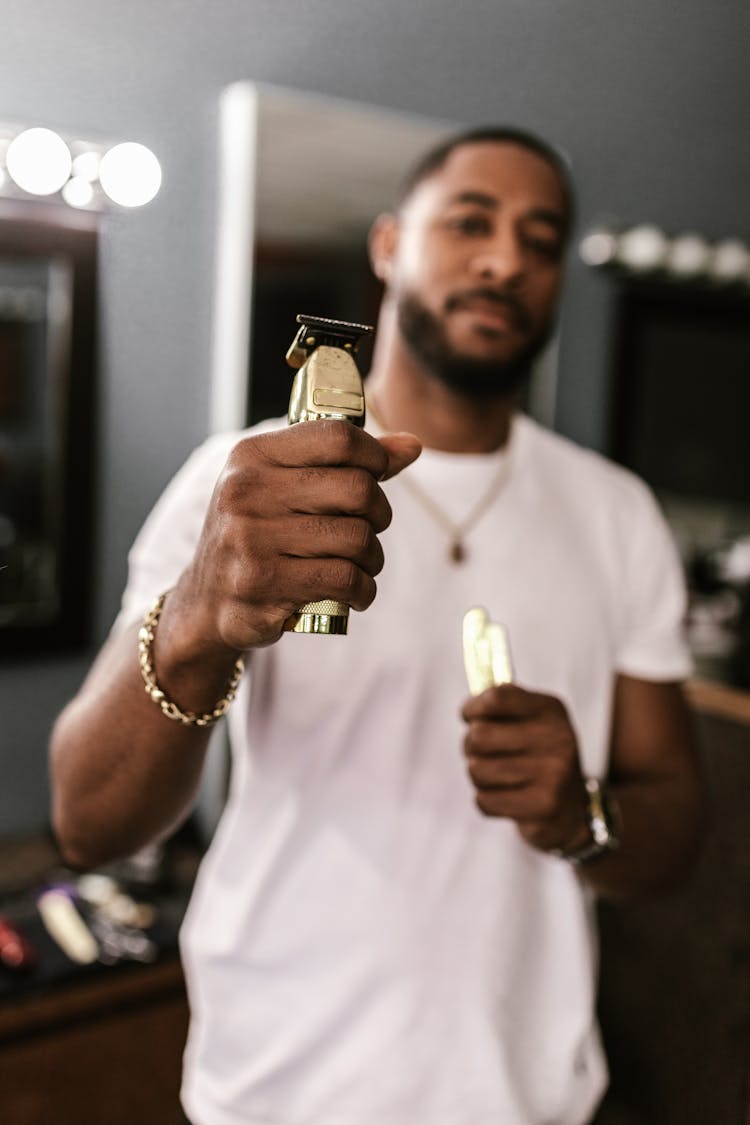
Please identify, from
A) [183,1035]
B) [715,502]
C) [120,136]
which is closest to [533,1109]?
[183,1035]

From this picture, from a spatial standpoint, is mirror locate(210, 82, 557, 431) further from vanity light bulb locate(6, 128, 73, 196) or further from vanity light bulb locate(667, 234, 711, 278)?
vanity light bulb locate(667, 234, 711, 278)

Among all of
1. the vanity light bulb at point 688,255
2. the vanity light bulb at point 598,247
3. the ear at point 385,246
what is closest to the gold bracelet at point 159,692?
the ear at point 385,246

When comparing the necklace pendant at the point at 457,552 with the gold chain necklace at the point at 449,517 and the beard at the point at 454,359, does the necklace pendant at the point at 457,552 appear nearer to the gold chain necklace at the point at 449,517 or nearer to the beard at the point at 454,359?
the gold chain necklace at the point at 449,517

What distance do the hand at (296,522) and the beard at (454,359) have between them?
249mm

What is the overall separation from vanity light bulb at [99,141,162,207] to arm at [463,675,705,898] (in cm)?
32

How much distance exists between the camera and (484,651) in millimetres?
477

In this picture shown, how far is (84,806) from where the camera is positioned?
578 mm

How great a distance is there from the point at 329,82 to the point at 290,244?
715 mm

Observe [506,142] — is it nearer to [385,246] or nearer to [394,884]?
[385,246]

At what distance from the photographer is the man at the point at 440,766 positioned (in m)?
0.59

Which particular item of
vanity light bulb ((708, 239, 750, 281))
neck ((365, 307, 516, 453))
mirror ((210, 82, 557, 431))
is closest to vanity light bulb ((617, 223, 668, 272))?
vanity light bulb ((708, 239, 750, 281))

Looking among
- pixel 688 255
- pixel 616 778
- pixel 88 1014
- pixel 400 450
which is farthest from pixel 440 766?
pixel 688 255

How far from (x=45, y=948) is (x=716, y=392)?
1.54 meters

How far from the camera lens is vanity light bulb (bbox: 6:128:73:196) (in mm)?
507
